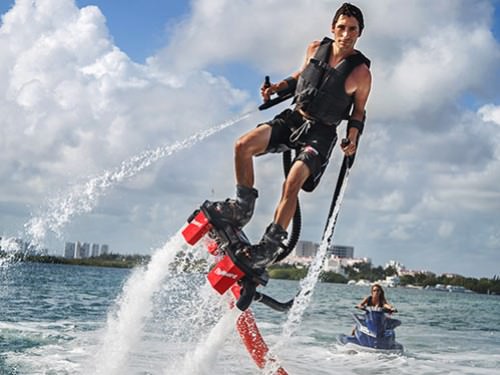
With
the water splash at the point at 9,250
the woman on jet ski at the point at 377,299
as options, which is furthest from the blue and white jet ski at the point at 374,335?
the water splash at the point at 9,250

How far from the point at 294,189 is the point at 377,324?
1135 cm

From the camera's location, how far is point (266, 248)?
6211 millimetres

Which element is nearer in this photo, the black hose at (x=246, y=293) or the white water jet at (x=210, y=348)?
the black hose at (x=246, y=293)

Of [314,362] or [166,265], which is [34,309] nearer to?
[314,362]

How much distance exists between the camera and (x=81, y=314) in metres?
22.3

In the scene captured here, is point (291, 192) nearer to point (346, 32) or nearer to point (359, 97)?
point (359, 97)

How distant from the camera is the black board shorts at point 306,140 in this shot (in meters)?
6.42

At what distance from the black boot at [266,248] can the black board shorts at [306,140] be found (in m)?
0.53

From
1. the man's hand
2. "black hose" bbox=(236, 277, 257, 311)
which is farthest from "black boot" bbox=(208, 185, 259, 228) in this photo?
the man's hand

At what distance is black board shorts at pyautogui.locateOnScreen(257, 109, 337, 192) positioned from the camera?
21.1 ft

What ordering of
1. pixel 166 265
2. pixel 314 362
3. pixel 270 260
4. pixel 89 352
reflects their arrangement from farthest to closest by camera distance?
pixel 314 362, pixel 89 352, pixel 166 265, pixel 270 260

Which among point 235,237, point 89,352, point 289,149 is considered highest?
point 289,149

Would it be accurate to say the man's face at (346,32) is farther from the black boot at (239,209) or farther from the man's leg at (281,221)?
the black boot at (239,209)

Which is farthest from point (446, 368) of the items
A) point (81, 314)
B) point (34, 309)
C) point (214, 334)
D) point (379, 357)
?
point (34, 309)
